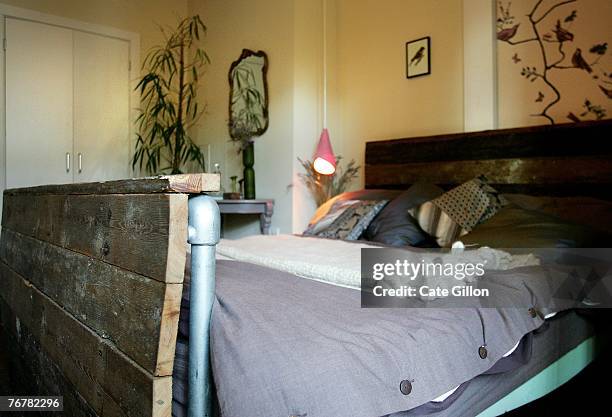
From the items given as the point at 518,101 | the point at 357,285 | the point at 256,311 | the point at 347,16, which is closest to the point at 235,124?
the point at 347,16

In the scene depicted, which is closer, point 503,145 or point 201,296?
point 201,296

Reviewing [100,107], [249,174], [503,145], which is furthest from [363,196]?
[100,107]

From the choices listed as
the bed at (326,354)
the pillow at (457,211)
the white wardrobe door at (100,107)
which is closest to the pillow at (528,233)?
the pillow at (457,211)

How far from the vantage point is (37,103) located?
12.7 ft

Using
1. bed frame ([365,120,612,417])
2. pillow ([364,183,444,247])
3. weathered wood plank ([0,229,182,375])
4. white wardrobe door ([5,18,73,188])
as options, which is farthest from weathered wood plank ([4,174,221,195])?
white wardrobe door ([5,18,73,188])

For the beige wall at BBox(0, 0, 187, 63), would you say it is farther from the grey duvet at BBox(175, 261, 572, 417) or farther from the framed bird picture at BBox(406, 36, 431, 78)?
the grey duvet at BBox(175, 261, 572, 417)

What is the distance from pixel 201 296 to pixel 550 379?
1.27 meters

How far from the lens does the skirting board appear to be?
4.47 feet

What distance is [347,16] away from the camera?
3584 mm

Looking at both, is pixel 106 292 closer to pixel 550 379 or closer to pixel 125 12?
pixel 550 379

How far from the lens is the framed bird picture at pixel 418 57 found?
3006 millimetres

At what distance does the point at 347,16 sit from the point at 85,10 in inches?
90.8

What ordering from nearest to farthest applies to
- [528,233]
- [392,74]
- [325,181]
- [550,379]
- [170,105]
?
[550,379] → [528,233] → [392,74] → [325,181] → [170,105]

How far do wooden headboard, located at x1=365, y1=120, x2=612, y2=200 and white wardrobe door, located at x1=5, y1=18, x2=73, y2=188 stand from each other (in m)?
2.74
